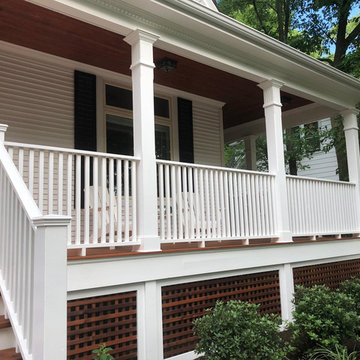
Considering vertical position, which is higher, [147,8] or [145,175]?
[147,8]

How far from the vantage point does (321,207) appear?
6.63 m

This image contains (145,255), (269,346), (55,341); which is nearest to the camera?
(55,341)

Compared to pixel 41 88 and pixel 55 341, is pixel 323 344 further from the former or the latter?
pixel 41 88

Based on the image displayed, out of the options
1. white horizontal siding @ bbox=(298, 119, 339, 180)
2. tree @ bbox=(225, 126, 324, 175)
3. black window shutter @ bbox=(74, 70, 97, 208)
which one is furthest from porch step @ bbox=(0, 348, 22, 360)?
white horizontal siding @ bbox=(298, 119, 339, 180)

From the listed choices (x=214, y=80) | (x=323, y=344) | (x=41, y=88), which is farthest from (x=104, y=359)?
(x=214, y=80)

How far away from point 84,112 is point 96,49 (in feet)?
3.26

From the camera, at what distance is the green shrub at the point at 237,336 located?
11.2 ft

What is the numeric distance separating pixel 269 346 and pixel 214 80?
15.6 feet

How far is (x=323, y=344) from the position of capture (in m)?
4.10

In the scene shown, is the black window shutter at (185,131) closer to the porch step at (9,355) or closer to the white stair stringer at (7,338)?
the white stair stringer at (7,338)

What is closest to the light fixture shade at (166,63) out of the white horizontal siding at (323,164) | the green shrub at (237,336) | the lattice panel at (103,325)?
the lattice panel at (103,325)

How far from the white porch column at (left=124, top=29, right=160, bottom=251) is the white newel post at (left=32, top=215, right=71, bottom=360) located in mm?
1832

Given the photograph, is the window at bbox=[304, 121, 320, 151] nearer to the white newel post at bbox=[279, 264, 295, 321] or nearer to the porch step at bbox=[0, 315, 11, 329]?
the white newel post at bbox=[279, 264, 295, 321]

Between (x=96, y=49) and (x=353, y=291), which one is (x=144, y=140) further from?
(x=353, y=291)
